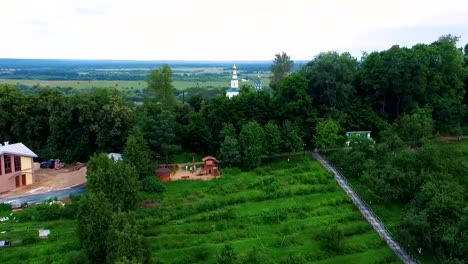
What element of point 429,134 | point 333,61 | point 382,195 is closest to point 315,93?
point 333,61

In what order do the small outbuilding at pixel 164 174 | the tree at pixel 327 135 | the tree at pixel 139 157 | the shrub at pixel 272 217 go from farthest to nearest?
the tree at pixel 327 135 < the small outbuilding at pixel 164 174 < the tree at pixel 139 157 < the shrub at pixel 272 217

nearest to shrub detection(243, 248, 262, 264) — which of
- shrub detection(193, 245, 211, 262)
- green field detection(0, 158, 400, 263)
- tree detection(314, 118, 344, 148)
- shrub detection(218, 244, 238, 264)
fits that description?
green field detection(0, 158, 400, 263)

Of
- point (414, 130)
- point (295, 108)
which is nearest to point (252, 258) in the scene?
point (295, 108)

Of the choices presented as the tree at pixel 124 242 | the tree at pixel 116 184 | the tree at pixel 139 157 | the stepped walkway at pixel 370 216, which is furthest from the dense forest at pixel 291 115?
the tree at pixel 124 242

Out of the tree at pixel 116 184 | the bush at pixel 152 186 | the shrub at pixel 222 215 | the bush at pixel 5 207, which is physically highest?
the tree at pixel 116 184

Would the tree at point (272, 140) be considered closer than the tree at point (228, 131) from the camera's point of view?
Yes

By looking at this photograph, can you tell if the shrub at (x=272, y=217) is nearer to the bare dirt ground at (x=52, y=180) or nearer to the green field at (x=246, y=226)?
the green field at (x=246, y=226)

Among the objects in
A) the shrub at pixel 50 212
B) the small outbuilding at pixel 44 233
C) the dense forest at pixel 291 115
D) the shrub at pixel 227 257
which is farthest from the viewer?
the dense forest at pixel 291 115
